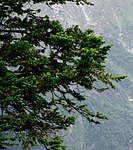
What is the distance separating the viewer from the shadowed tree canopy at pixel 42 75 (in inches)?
404

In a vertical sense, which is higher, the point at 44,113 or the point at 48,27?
the point at 48,27

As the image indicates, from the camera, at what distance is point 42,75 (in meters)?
12.1

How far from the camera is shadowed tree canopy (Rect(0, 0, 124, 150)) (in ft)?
33.7

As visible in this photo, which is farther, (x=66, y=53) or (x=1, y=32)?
(x=1, y=32)

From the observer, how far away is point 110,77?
11.3 m

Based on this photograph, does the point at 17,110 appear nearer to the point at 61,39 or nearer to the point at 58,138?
the point at 58,138

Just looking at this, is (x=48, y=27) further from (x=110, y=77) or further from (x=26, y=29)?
(x=110, y=77)

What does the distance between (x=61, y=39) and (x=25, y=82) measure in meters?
1.60

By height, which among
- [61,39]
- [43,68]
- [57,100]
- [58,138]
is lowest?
[58,138]

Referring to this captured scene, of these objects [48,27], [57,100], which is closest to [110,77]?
[57,100]

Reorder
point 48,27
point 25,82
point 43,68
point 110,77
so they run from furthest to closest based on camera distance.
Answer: point 48,27 < point 43,68 < point 110,77 < point 25,82

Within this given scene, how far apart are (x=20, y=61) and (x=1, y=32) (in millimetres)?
2286

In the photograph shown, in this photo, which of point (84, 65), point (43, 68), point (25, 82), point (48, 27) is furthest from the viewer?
point (48, 27)

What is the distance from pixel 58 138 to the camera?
12.2 meters
